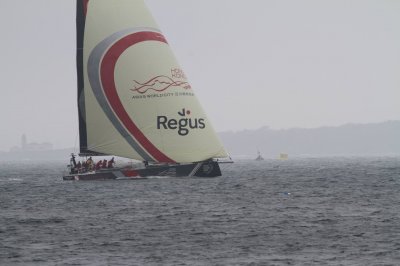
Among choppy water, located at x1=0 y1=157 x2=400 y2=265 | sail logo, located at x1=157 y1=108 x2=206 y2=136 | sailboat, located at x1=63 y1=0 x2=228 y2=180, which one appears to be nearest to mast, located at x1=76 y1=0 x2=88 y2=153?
sailboat, located at x1=63 y1=0 x2=228 y2=180

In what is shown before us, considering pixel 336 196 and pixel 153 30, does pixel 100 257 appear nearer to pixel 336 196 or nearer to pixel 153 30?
pixel 336 196

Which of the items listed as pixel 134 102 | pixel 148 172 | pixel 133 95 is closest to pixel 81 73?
pixel 133 95

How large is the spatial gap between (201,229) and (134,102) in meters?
32.8

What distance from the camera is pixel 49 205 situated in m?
50.2

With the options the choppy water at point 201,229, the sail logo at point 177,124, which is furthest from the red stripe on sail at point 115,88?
the choppy water at point 201,229

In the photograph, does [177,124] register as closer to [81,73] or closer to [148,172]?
[148,172]

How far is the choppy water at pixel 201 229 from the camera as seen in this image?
27.8 metres

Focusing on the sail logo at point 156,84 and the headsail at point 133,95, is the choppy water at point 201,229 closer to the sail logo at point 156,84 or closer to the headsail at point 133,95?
the headsail at point 133,95

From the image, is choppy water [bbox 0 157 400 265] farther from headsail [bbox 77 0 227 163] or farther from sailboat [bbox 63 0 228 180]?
headsail [bbox 77 0 227 163]

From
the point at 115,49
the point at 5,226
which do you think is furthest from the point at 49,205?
the point at 115,49

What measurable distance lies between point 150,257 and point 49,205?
24.0 meters

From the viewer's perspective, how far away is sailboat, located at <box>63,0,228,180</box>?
6644 cm

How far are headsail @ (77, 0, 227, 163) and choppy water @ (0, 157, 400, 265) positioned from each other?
9.66 meters

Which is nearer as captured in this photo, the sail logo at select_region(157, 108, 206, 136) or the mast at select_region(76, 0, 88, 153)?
the sail logo at select_region(157, 108, 206, 136)
